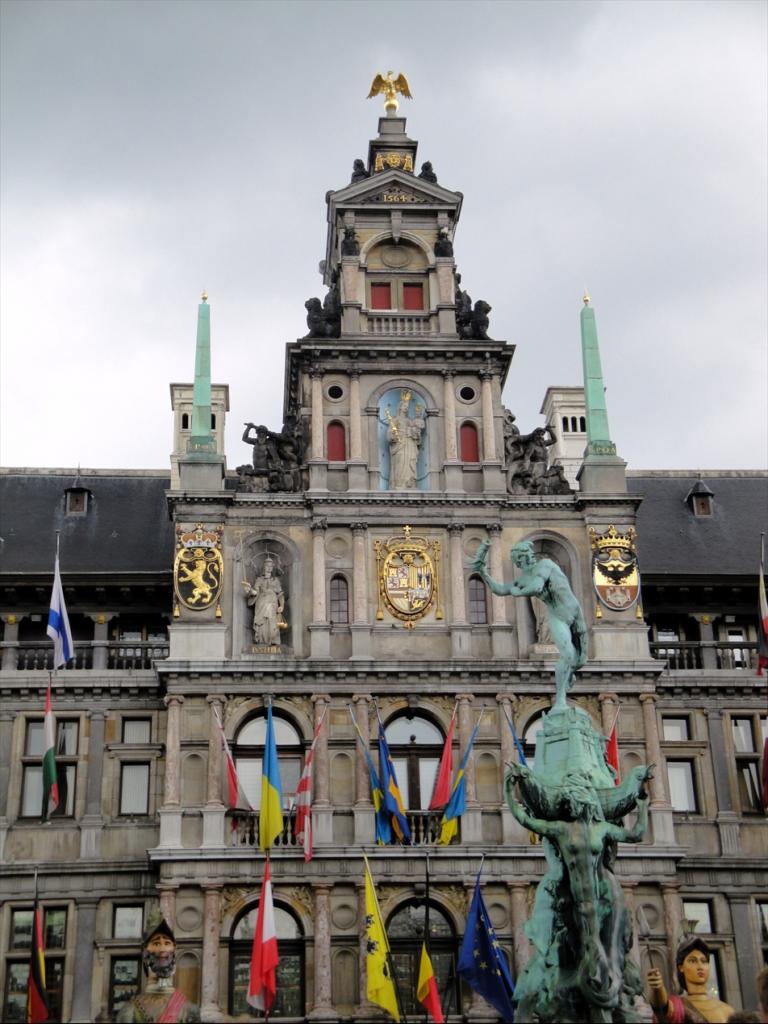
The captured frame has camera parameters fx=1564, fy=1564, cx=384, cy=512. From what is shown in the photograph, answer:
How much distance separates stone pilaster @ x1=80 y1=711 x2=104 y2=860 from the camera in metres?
41.4

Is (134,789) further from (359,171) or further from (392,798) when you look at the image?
(359,171)

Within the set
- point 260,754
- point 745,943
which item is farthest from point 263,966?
point 745,943

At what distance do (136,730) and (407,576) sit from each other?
28.3 ft

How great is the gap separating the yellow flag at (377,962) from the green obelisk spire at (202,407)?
13223 millimetres

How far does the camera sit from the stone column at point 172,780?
131 feet

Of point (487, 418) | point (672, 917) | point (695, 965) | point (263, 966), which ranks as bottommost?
point (695, 965)

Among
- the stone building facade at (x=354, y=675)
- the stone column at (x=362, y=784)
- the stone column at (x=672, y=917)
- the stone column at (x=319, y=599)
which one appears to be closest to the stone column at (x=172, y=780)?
the stone building facade at (x=354, y=675)

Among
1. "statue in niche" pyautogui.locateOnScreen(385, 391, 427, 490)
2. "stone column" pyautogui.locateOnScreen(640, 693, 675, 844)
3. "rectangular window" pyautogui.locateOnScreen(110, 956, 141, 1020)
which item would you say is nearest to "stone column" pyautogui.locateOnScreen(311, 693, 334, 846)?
"rectangular window" pyautogui.locateOnScreen(110, 956, 141, 1020)

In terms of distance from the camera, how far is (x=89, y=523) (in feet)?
159

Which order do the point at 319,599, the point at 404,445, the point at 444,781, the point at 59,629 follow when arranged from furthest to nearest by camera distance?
the point at 404,445, the point at 319,599, the point at 59,629, the point at 444,781

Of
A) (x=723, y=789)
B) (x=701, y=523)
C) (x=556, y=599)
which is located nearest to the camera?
(x=556, y=599)

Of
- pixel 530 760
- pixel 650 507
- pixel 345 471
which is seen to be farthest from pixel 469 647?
pixel 650 507

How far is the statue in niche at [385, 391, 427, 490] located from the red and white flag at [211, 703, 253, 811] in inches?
355

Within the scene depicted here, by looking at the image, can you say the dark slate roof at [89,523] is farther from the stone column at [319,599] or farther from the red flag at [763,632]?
the red flag at [763,632]
